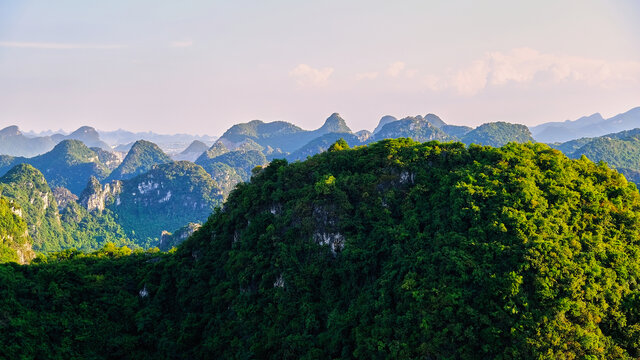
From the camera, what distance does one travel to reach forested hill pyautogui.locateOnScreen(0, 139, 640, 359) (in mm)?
22906

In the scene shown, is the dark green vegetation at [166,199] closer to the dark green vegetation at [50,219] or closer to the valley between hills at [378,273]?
the dark green vegetation at [50,219]

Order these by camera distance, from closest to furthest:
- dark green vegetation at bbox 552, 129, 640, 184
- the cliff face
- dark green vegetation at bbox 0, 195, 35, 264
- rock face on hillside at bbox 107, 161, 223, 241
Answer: dark green vegetation at bbox 0, 195, 35, 264 < dark green vegetation at bbox 552, 129, 640, 184 < the cliff face < rock face on hillside at bbox 107, 161, 223, 241

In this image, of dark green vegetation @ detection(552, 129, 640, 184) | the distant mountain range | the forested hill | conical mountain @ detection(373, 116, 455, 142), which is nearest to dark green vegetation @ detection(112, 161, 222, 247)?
the distant mountain range

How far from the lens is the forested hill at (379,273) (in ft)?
75.2

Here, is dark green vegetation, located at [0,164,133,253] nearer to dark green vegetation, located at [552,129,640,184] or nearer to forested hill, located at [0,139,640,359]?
forested hill, located at [0,139,640,359]

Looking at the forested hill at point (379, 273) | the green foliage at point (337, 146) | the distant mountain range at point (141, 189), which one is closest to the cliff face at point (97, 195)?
the distant mountain range at point (141, 189)

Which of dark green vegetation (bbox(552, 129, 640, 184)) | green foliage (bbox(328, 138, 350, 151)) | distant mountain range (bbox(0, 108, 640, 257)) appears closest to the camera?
green foliage (bbox(328, 138, 350, 151))

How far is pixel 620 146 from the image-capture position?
116 meters

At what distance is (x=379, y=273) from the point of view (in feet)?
96.5

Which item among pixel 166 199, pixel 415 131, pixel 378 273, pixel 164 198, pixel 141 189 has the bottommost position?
pixel 378 273

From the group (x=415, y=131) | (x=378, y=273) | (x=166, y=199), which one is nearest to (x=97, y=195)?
(x=166, y=199)

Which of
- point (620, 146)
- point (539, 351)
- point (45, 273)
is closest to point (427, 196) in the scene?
point (539, 351)

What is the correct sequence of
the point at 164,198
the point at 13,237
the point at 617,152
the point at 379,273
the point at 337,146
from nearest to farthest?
1. the point at 379,273
2. the point at 337,146
3. the point at 13,237
4. the point at 617,152
5. the point at 164,198

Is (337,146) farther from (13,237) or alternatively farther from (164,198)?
(164,198)
